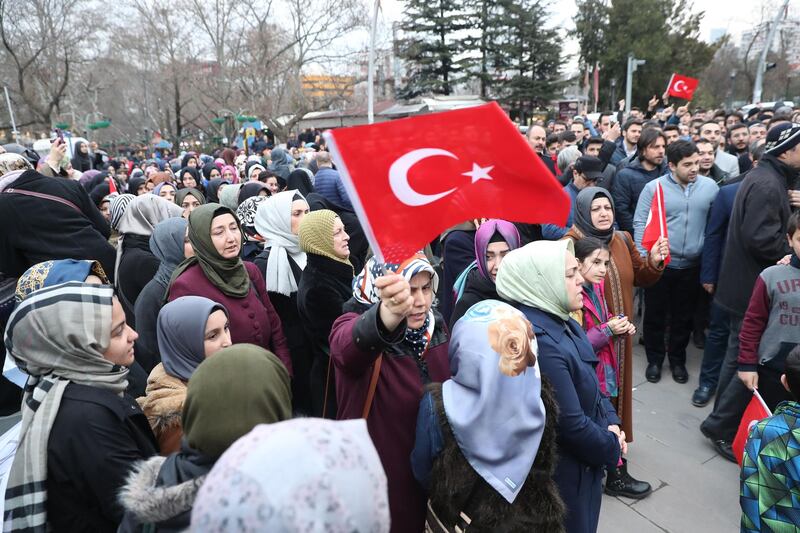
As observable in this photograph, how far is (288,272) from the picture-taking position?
3707 mm

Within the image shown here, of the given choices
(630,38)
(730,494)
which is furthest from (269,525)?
(630,38)

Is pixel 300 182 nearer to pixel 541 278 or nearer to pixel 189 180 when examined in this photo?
pixel 189 180

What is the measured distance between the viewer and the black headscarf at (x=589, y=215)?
362 cm

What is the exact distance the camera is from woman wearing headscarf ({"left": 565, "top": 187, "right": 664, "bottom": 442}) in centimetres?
331

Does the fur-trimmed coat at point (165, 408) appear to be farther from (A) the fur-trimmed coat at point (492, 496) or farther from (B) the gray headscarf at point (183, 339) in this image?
(A) the fur-trimmed coat at point (492, 496)

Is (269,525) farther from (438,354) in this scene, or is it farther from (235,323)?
(235,323)

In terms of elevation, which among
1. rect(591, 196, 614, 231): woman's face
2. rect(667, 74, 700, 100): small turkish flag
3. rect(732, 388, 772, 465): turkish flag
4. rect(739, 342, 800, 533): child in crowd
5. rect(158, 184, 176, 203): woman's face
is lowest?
rect(732, 388, 772, 465): turkish flag

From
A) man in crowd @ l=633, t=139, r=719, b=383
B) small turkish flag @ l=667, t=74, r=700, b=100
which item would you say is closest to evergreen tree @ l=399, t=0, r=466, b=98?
small turkish flag @ l=667, t=74, r=700, b=100

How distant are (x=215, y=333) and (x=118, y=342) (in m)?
0.46

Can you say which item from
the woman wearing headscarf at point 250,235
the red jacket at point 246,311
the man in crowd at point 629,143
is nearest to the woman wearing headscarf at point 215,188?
the woman wearing headscarf at point 250,235

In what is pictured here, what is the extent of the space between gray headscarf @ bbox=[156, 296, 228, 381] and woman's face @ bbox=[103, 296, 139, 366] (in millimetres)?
263

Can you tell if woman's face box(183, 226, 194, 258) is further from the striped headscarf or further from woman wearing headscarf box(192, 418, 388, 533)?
woman wearing headscarf box(192, 418, 388, 533)

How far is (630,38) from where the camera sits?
3322cm

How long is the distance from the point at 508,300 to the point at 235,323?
161 cm
